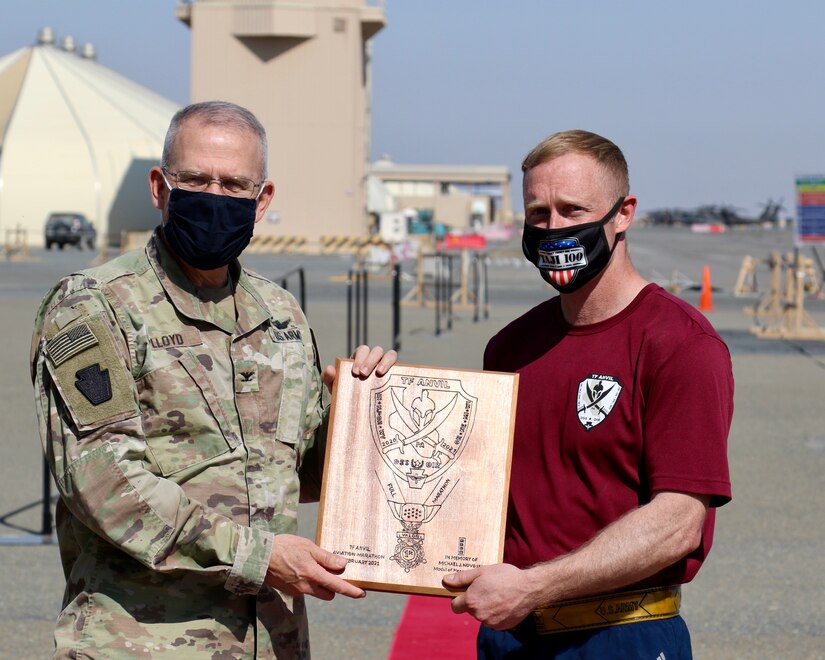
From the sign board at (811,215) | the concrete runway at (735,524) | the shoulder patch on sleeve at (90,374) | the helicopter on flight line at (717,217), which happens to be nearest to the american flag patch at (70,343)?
the shoulder patch on sleeve at (90,374)

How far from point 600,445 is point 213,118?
4.15 feet

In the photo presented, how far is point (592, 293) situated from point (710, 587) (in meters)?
4.56

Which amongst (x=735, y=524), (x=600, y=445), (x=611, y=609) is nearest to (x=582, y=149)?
(x=600, y=445)

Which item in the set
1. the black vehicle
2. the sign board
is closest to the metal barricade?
the sign board

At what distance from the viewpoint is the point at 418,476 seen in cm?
315

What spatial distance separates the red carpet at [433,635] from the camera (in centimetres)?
579

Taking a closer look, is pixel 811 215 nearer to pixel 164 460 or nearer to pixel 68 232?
pixel 164 460

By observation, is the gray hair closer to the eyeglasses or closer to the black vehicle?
the eyeglasses

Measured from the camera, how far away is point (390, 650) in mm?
6043

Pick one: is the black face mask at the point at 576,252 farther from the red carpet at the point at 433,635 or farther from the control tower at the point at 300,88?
the control tower at the point at 300,88

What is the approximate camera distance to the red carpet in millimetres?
5789

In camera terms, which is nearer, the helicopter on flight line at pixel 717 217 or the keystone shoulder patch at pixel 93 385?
the keystone shoulder patch at pixel 93 385

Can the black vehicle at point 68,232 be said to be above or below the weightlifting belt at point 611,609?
below

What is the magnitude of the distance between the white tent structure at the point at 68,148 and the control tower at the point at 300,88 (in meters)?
11.1
